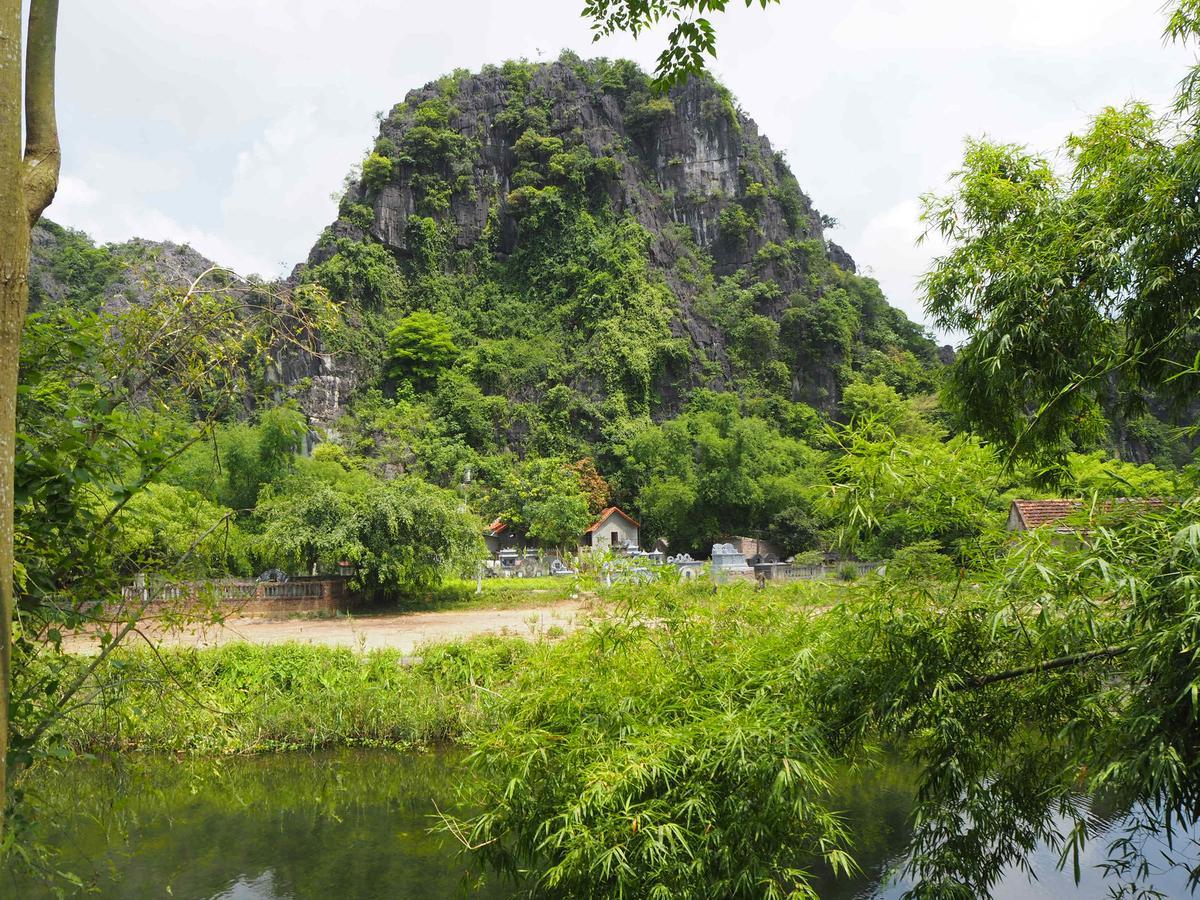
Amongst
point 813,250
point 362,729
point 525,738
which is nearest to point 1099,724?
point 525,738

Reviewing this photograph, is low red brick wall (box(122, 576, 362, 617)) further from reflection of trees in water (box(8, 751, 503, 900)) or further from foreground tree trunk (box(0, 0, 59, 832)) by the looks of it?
foreground tree trunk (box(0, 0, 59, 832))

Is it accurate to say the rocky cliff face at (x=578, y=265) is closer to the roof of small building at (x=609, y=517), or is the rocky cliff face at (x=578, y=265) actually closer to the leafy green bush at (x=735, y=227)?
the leafy green bush at (x=735, y=227)

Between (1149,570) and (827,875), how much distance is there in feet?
16.9

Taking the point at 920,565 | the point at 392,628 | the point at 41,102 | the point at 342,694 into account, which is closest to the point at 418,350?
the point at 392,628

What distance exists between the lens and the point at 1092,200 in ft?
17.4

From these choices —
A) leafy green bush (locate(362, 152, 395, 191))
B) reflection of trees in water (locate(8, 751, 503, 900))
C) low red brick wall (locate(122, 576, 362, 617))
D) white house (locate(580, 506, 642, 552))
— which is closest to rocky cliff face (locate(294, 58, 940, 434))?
leafy green bush (locate(362, 152, 395, 191))

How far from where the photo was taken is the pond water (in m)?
7.04

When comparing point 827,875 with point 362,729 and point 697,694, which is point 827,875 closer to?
point 697,694

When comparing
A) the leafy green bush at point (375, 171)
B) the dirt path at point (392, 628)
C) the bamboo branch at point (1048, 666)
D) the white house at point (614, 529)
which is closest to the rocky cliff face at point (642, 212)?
the leafy green bush at point (375, 171)

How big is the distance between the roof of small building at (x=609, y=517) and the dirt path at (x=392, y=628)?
12889 mm

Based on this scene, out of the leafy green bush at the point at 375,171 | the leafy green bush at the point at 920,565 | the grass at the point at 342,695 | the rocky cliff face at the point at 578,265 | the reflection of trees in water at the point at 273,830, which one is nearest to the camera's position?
the leafy green bush at the point at 920,565

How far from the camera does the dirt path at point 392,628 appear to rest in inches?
602

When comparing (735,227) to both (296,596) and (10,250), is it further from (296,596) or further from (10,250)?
(10,250)

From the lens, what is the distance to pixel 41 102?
2.30 metres
